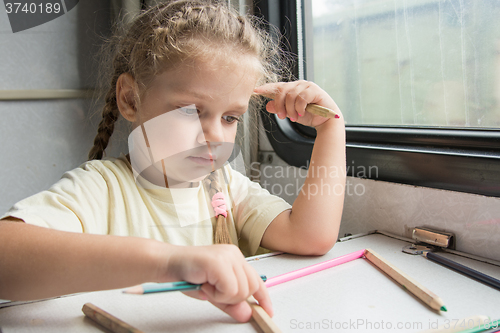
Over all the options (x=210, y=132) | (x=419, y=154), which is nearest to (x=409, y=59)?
(x=419, y=154)

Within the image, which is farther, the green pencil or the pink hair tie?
the pink hair tie

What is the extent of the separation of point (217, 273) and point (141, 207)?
1.19ft

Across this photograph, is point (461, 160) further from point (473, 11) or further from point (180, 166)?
point (180, 166)

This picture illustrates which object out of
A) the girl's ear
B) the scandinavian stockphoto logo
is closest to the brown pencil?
the girl's ear

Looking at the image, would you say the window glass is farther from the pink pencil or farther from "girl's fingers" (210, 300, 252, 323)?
"girl's fingers" (210, 300, 252, 323)

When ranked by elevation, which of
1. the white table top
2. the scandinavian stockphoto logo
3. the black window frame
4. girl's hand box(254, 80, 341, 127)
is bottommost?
the white table top

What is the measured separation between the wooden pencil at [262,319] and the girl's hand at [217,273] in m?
0.01

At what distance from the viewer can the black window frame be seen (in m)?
0.63

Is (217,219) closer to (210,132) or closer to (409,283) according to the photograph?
(210,132)

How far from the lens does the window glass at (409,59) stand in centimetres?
70

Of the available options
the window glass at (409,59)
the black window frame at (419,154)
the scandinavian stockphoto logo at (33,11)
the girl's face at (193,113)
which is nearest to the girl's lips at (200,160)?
the girl's face at (193,113)

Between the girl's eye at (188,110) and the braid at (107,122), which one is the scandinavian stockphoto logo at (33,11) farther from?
the girl's eye at (188,110)

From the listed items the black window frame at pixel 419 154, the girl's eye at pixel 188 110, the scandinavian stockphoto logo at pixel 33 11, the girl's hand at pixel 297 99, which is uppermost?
the scandinavian stockphoto logo at pixel 33 11

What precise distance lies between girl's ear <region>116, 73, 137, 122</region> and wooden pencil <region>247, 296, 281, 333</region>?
443 mm
